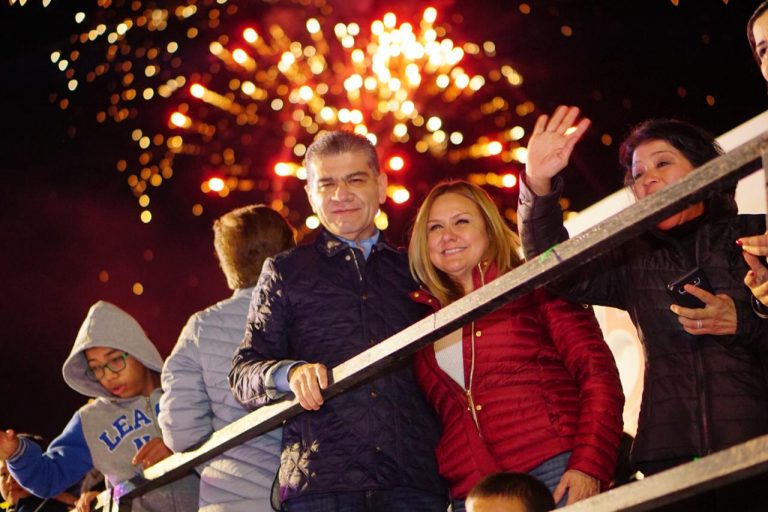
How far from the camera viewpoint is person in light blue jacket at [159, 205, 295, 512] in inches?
129

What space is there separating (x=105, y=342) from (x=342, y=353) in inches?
69.9

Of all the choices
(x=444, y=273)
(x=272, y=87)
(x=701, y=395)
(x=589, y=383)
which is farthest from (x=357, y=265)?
(x=272, y=87)

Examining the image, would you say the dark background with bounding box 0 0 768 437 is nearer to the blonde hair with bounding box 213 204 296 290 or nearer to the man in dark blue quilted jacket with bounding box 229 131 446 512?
the blonde hair with bounding box 213 204 296 290

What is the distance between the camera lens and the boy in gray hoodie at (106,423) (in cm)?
410

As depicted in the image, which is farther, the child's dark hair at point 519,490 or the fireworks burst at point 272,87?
the fireworks burst at point 272,87

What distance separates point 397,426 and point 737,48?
7.88 metres

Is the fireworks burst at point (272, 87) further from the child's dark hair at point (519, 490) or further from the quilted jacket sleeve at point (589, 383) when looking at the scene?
the child's dark hair at point (519, 490)

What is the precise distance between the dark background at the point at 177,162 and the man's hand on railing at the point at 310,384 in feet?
24.0

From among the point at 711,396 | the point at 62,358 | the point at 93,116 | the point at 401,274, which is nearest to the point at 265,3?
the point at 93,116

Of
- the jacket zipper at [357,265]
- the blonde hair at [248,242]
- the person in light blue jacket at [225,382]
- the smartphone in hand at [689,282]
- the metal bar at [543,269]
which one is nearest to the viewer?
the metal bar at [543,269]

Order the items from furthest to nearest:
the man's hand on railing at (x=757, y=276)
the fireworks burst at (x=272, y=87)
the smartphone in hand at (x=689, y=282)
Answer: the fireworks burst at (x=272, y=87) < the smartphone in hand at (x=689, y=282) < the man's hand on railing at (x=757, y=276)

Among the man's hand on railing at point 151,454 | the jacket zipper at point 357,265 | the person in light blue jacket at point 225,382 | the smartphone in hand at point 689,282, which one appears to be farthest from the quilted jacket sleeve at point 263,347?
the smartphone in hand at point 689,282

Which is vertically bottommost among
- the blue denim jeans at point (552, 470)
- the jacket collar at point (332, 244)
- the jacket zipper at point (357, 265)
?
the blue denim jeans at point (552, 470)

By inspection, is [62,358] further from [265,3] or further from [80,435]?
[80,435]
